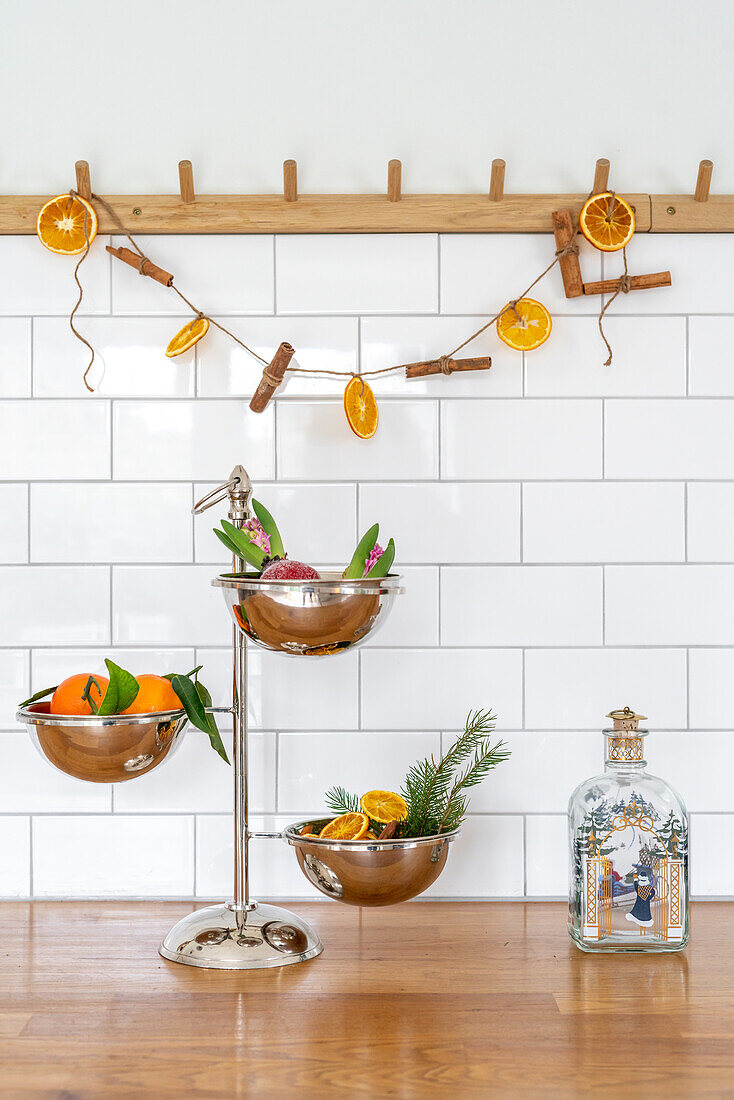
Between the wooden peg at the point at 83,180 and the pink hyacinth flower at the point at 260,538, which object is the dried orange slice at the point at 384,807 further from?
the wooden peg at the point at 83,180

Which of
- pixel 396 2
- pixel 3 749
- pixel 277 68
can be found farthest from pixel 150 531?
pixel 396 2

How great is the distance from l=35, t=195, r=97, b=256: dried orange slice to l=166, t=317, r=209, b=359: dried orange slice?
15 centimetres

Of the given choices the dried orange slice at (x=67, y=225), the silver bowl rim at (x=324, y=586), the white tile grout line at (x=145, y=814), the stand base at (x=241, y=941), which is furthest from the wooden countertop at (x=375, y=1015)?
the dried orange slice at (x=67, y=225)

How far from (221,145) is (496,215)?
340 millimetres

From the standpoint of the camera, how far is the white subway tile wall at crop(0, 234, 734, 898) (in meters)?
1.15

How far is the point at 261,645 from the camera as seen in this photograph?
93 cm

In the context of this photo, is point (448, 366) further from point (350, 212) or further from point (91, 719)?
point (91, 719)

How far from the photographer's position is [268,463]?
1.15 metres

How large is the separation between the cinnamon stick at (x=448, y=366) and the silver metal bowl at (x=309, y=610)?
12.3 inches

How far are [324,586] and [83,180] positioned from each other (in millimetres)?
604

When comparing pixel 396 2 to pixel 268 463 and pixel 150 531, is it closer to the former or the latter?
pixel 268 463

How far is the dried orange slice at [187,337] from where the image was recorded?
1.12 meters

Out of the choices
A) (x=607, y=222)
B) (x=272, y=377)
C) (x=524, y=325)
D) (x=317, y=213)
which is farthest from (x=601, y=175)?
(x=272, y=377)

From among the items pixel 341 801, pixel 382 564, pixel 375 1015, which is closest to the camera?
pixel 375 1015
